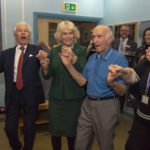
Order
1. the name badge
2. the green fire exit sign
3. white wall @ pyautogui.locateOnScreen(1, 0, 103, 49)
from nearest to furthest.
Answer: the name badge, white wall @ pyautogui.locateOnScreen(1, 0, 103, 49), the green fire exit sign

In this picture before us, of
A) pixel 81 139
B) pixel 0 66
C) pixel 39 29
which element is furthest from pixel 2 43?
pixel 81 139

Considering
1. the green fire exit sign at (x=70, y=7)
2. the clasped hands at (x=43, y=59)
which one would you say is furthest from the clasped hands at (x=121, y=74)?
the green fire exit sign at (x=70, y=7)

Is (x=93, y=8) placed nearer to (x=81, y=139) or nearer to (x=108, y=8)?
(x=108, y=8)

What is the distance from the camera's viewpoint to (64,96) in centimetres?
175

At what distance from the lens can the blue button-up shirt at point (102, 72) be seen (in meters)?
1.48

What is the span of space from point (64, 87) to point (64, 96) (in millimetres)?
85

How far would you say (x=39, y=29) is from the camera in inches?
166

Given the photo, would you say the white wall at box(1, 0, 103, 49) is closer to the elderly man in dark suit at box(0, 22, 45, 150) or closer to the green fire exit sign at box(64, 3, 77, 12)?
the green fire exit sign at box(64, 3, 77, 12)

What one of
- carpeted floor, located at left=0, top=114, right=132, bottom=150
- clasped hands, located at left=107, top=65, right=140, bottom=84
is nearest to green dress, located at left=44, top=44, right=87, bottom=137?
clasped hands, located at left=107, top=65, right=140, bottom=84

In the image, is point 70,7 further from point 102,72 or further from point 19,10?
point 102,72

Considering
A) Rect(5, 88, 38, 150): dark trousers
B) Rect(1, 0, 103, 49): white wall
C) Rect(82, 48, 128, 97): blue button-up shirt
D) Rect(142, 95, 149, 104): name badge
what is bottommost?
Rect(5, 88, 38, 150): dark trousers

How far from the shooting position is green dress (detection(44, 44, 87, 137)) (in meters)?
1.74

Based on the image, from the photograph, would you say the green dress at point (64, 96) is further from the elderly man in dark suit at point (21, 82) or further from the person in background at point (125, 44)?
the person in background at point (125, 44)

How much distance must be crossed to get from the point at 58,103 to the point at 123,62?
722 millimetres
